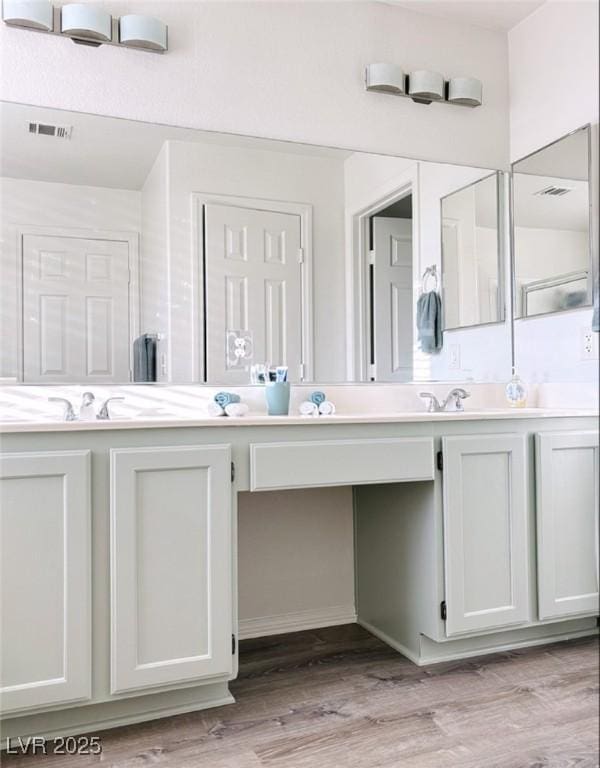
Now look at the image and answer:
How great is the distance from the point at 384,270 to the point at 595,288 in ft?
6.16

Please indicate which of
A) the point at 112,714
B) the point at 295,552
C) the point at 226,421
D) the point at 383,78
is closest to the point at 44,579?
the point at 112,714

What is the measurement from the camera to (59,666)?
4.93 feet

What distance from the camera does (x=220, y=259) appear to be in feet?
7.05

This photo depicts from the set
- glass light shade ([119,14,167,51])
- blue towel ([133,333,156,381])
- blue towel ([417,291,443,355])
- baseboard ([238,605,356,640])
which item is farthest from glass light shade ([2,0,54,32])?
baseboard ([238,605,356,640])

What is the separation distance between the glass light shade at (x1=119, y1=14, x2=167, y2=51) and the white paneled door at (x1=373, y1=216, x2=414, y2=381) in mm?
945

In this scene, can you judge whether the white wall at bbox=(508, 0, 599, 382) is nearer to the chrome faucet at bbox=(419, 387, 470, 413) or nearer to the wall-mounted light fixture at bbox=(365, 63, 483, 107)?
the chrome faucet at bbox=(419, 387, 470, 413)

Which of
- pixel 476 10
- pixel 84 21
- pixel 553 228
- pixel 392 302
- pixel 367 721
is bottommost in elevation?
pixel 367 721

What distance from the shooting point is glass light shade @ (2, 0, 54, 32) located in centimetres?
183

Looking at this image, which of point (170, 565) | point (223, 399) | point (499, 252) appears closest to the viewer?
point (499, 252)

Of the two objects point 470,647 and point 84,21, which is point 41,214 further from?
Answer: point 470,647

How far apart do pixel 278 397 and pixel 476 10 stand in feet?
4.03

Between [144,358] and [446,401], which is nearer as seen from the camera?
[144,358]

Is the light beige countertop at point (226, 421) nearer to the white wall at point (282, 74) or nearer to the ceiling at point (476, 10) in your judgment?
the ceiling at point (476, 10)

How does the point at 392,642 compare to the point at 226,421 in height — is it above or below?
below
